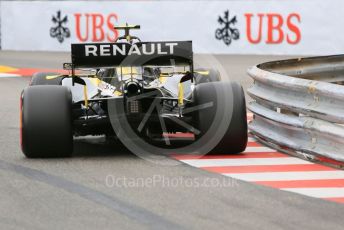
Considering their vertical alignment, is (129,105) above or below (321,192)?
above

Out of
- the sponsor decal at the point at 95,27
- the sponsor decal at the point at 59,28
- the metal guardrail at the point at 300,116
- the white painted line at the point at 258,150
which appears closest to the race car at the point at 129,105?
the white painted line at the point at 258,150

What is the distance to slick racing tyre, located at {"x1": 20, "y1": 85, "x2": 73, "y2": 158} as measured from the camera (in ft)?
31.1

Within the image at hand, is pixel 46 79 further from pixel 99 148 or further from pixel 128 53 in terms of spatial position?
pixel 128 53

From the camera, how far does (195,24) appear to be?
26.1 m

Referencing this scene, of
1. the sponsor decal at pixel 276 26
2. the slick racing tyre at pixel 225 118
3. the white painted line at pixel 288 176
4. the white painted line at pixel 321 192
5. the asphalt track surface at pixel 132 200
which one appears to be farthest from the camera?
the sponsor decal at pixel 276 26

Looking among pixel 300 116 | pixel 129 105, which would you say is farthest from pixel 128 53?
pixel 300 116

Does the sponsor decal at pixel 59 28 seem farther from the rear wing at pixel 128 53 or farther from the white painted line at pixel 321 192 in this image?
the white painted line at pixel 321 192

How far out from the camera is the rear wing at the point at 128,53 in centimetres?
1003

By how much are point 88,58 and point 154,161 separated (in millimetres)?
1338

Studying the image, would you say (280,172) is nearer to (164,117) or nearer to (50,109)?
(164,117)

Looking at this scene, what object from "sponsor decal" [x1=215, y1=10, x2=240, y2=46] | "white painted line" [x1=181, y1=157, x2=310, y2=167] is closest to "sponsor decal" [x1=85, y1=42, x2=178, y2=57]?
"white painted line" [x1=181, y1=157, x2=310, y2=167]

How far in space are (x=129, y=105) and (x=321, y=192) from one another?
2.44 metres

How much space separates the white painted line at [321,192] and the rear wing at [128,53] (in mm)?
2656

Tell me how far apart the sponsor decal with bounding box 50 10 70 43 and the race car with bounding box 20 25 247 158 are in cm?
1679
